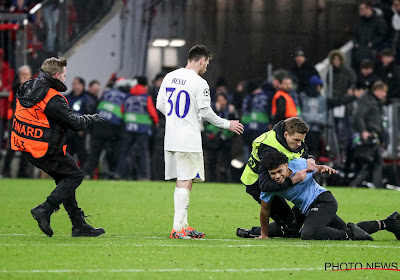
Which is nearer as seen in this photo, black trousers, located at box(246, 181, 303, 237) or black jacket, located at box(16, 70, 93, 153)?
black jacket, located at box(16, 70, 93, 153)

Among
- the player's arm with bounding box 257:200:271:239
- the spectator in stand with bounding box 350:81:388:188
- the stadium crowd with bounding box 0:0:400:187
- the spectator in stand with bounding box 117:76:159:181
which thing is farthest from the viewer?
the spectator in stand with bounding box 117:76:159:181

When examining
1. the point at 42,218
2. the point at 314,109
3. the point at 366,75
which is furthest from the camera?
the point at 366,75

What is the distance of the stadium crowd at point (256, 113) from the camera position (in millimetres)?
18406

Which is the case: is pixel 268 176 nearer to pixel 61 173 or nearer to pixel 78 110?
pixel 61 173

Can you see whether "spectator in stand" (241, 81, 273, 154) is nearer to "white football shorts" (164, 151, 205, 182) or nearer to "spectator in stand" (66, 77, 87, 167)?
"spectator in stand" (66, 77, 87, 167)

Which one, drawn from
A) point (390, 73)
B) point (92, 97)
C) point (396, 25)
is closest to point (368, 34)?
point (396, 25)

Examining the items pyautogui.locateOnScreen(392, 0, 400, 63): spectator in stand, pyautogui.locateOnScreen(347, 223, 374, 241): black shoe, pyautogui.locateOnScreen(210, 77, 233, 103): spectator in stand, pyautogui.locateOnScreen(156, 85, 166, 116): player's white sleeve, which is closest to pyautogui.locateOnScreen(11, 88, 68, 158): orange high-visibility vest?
pyautogui.locateOnScreen(156, 85, 166, 116): player's white sleeve

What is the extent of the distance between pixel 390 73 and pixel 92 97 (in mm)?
6338

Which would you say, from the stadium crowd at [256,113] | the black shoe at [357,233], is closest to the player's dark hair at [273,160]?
the black shoe at [357,233]

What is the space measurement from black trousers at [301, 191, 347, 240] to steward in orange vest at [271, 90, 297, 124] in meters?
8.17

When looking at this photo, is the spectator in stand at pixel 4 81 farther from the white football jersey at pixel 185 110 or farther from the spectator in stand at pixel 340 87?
the white football jersey at pixel 185 110

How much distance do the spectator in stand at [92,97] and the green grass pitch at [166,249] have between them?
18.3 feet

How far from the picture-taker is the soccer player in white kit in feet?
31.2

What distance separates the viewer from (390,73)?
19.6 metres
